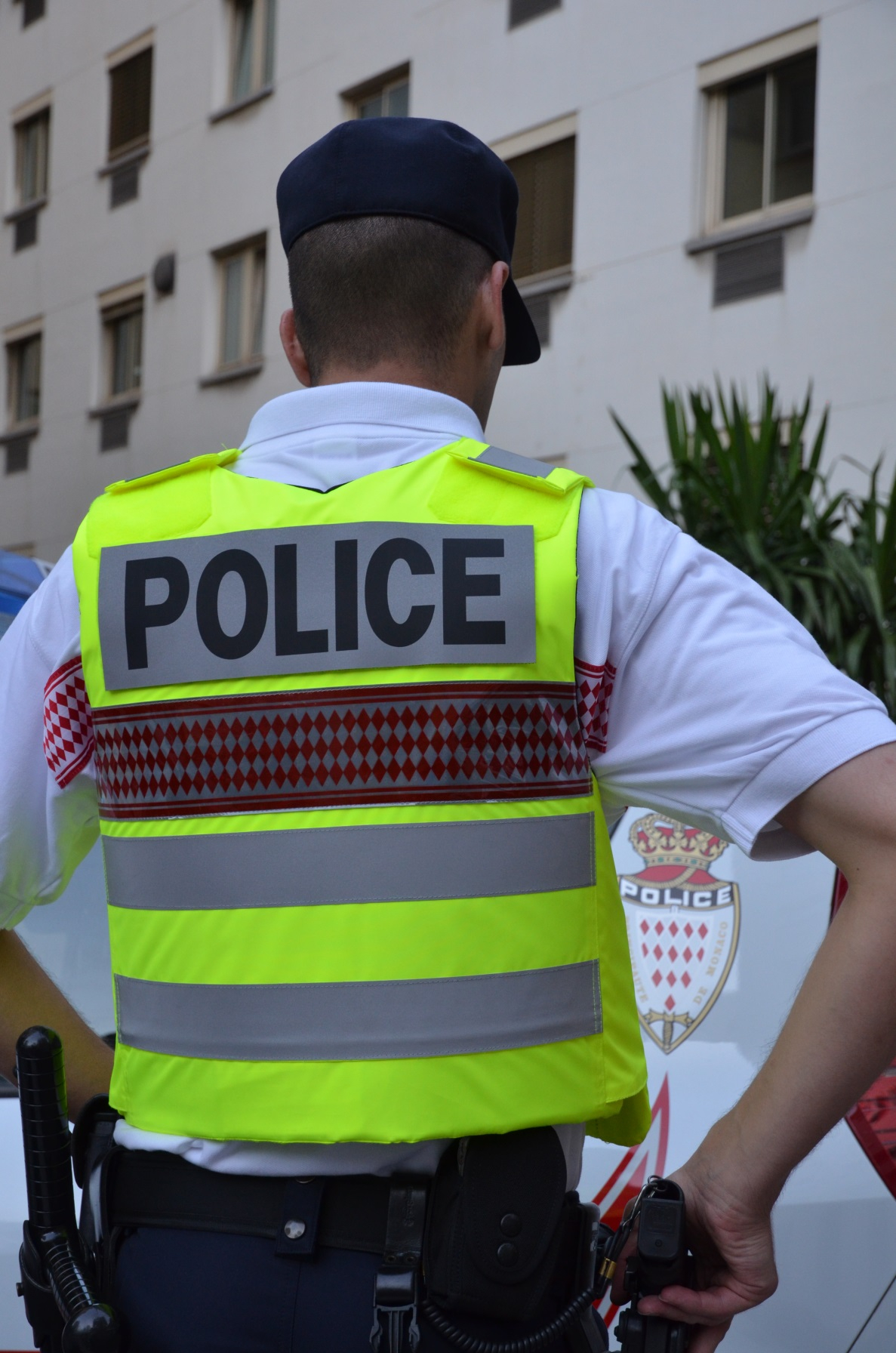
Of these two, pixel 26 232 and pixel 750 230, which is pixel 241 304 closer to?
pixel 26 232

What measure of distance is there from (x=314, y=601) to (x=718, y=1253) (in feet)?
2.12

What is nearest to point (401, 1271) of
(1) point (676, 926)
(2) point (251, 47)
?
(1) point (676, 926)

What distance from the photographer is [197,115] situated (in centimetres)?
1441

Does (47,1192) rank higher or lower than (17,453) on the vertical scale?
lower

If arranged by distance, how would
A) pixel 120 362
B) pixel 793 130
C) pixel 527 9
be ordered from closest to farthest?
pixel 793 130, pixel 527 9, pixel 120 362

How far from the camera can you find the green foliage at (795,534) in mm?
5992

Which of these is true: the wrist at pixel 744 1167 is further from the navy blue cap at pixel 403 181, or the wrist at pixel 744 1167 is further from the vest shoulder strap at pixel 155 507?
the navy blue cap at pixel 403 181

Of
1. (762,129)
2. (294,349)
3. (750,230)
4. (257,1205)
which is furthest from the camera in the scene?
(762,129)

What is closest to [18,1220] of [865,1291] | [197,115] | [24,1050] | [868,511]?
[24,1050]

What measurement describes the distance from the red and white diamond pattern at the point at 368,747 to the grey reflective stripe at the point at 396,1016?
154 mm

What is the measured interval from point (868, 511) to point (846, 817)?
5317mm

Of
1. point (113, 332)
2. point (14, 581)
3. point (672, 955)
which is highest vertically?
point (113, 332)

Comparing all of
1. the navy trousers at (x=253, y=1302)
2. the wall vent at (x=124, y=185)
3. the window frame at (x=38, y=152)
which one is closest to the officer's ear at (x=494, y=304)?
the navy trousers at (x=253, y=1302)

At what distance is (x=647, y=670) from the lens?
4.08 ft
